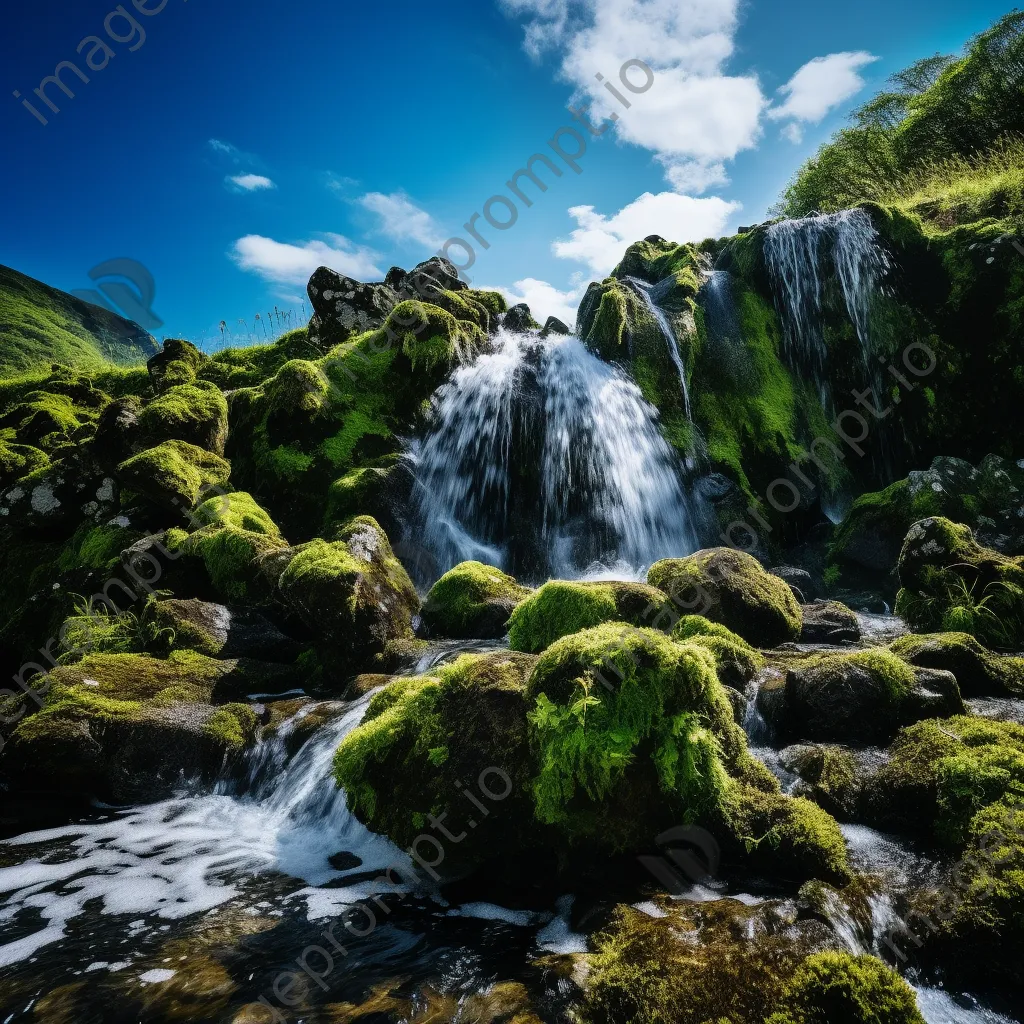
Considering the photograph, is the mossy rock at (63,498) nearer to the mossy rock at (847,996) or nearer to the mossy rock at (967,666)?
the mossy rock at (847,996)

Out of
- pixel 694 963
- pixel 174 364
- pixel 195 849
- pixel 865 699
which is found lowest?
pixel 195 849

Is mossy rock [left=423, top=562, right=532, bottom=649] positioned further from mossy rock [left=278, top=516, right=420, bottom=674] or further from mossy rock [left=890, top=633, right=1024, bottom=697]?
mossy rock [left=890, top=633, right=1024, bottom=697]

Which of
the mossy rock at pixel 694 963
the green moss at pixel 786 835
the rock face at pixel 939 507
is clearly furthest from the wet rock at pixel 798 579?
the mossy rock at pixel 694 963

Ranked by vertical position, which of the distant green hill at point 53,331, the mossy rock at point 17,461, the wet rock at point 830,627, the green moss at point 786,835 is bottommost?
the green moss at point 786,835

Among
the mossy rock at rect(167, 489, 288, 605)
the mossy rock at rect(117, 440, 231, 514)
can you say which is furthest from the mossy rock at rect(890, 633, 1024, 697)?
the mossy rock at rect(117, 440, 231, 514)

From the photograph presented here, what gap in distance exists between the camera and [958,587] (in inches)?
327

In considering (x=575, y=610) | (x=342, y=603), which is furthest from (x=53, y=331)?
(x=575, y=610)

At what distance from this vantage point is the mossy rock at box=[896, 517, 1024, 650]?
25.5ft

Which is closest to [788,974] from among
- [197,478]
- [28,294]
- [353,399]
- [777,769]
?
[777,769]

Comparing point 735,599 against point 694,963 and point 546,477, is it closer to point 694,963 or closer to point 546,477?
point 694,963

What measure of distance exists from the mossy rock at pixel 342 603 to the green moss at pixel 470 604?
0.68 m

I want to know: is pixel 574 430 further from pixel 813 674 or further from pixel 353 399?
pixel 813 674

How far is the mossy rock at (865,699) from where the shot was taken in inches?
194

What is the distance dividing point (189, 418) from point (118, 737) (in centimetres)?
956
